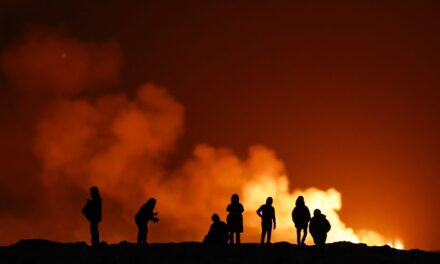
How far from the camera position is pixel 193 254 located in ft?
90.8

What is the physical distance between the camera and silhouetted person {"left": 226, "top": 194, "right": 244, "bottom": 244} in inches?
1211

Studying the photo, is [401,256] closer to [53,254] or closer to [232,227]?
[232,227]

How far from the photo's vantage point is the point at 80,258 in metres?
26.9

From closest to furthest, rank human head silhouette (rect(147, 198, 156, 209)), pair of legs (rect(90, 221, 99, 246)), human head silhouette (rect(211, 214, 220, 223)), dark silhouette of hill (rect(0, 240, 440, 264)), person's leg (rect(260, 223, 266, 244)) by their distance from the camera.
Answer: dark silhouette of hill (rect(0, 240, 440, 264)) < pair of legs (rect(90, 221, 99, 246)) < human head silhouette (rect(147, 198, 156, 209)) < human head silhouette (rect(211, 214, 220, 223)) < person's leg (rect(260, 223, 266, 244))

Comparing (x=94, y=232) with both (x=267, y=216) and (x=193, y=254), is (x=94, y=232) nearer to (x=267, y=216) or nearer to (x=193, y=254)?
(x=193, y=254)

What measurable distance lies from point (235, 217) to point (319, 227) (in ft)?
15.4

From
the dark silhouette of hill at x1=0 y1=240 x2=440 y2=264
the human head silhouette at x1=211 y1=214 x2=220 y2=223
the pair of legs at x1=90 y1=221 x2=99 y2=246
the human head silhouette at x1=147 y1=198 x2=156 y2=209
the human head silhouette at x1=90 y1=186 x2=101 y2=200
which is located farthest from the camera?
the human head silhouette at x1=211 y1=214 x2=220 y2=223

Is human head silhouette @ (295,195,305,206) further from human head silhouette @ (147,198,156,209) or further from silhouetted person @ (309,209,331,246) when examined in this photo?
human head silhouette @ (147,198,156,209)

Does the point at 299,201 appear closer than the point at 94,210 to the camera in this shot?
No

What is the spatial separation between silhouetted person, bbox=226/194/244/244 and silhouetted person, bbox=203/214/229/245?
28 cm

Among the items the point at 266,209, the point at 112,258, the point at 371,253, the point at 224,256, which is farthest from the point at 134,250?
the point at 371,253

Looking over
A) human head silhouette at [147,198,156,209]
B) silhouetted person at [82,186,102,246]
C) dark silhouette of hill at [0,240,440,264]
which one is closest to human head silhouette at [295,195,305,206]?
dark silhouette of hill at [0,240,440,264]

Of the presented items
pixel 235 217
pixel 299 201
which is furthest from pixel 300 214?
pixel 235 217

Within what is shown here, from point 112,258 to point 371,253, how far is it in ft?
32.3
